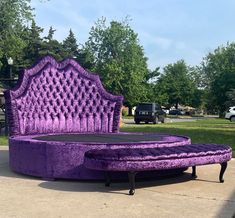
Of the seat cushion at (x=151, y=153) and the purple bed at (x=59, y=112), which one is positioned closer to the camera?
the seat cushion at (x=151, y=153)

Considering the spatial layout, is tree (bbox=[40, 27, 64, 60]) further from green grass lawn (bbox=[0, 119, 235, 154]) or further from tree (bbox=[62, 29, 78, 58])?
green grass lawn (bbox=[0, 119, 235, 154])

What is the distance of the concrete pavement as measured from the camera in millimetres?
6184

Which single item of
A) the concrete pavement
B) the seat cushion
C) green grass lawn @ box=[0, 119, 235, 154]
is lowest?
the concrete pavement

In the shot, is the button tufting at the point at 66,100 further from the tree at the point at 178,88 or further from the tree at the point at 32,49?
the tree at the point at 178,88

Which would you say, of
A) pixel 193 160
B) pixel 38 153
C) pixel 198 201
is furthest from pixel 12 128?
pixel 198 201

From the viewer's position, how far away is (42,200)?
22.7 ft

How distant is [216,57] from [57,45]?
84.6 feet

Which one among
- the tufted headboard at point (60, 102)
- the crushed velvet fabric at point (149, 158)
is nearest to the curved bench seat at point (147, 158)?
the crushed velvet fabric at point (149, 158)

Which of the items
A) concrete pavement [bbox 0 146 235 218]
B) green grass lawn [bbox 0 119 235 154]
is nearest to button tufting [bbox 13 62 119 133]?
concrete pavement [bbox 0 146 235 218]

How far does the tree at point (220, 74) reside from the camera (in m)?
63.3

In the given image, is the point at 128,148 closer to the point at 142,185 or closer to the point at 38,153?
the point at 142,185

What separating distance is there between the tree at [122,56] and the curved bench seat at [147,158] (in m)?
49.8

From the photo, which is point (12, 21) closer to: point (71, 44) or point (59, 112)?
point (59, 112)

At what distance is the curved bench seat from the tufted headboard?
3737 mm
